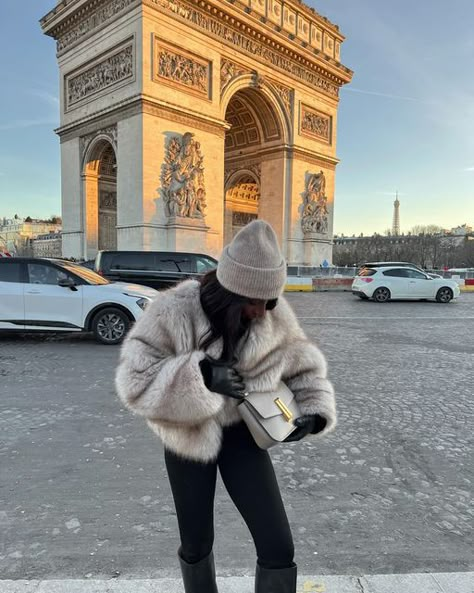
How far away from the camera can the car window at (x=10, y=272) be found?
7922 mm

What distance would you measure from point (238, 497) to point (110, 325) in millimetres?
6690

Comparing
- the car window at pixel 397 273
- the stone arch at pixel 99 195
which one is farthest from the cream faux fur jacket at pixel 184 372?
the stone arch at pixel 99 195

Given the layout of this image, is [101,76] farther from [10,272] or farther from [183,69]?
[10,272]

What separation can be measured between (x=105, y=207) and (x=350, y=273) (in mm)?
13309

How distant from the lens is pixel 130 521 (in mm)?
2574

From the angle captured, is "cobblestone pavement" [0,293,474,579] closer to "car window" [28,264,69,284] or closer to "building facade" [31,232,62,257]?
"car window" [28,264,69,284]

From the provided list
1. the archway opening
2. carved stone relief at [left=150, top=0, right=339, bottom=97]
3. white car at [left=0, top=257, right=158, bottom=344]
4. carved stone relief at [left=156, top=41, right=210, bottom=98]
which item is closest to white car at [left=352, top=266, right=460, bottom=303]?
white car at [left=0, top=257, right=158, bottom=344]

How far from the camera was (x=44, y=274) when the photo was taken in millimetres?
7953

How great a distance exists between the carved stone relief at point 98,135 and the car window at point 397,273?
42.0ft

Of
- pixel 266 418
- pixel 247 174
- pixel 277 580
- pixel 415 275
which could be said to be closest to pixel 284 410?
pixel 266 418

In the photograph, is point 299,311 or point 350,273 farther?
point 350,273

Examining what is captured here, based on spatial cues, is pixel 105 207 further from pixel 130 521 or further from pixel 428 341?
pixel 130 521

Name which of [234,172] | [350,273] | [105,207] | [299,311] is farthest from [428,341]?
[234,172]

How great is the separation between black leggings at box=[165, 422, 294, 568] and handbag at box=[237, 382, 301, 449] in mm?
88
